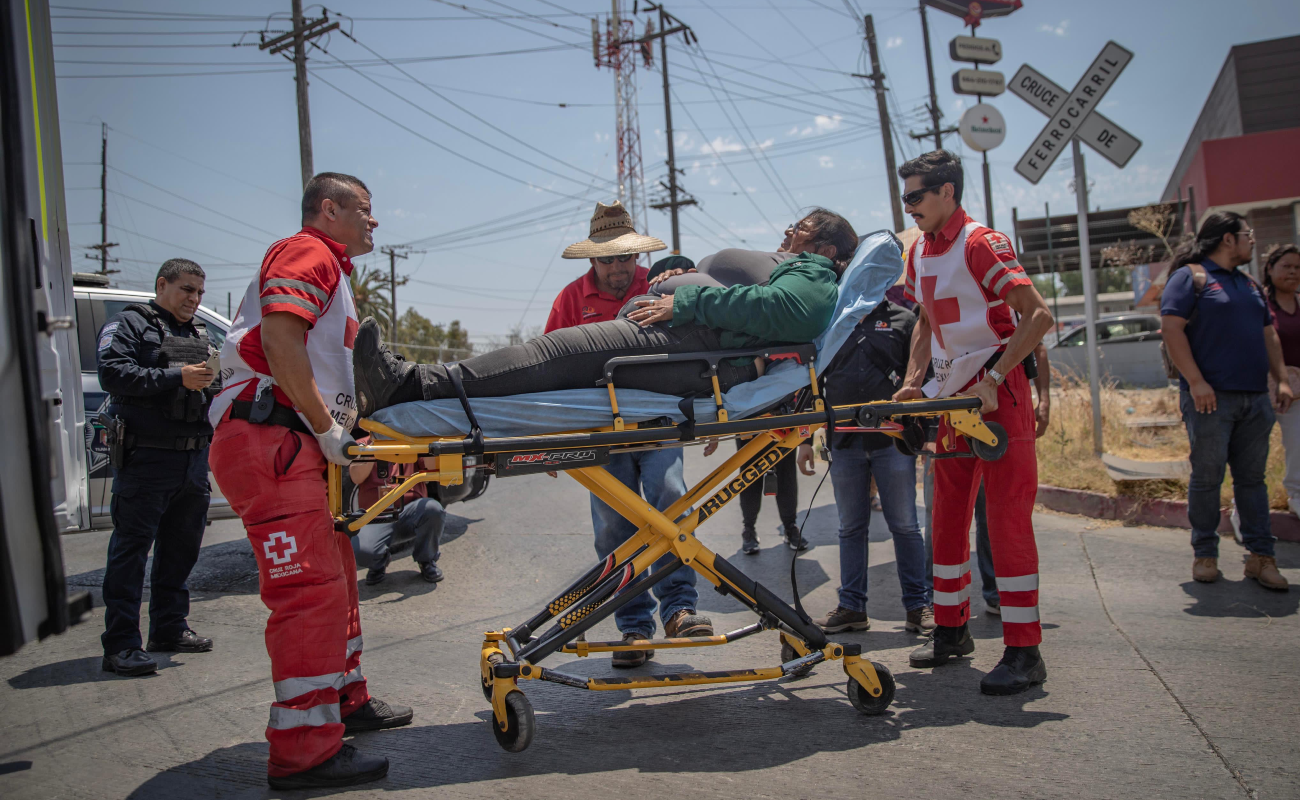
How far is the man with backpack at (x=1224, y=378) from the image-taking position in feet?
15.1

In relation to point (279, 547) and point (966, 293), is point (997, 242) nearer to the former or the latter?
point (966, 293)

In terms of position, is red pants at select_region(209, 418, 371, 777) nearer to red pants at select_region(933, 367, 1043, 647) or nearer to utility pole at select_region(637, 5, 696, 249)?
red pants at select_region(933, 367, 1043, 647)

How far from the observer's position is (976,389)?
10.8ft

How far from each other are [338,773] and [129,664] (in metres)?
1.90

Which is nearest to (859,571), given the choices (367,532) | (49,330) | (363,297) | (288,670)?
(288,670)

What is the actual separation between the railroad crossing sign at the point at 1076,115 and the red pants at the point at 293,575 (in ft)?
20.6

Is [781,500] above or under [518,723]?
above

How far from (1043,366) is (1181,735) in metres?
1.99

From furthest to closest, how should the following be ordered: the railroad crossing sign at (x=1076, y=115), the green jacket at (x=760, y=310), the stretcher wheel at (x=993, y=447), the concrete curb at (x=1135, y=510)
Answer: the railroad crossing sign at (x=1076, y=115) → the concrete curb at (x=1135, y=510) → the stretcher wheel at (x=993, y=447) → the green jacket at (x=760, y=310)

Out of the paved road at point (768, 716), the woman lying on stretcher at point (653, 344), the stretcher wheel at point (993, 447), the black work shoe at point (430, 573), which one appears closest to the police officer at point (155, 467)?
the paved road at point (768, 716)

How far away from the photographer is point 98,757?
2875mm

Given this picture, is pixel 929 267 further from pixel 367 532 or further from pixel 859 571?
pixel 367 532

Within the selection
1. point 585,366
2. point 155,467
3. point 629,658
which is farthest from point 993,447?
point 155,467

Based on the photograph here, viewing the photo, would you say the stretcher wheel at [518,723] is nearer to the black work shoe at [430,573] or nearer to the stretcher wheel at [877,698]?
the stretcher wheel at [877,698]
